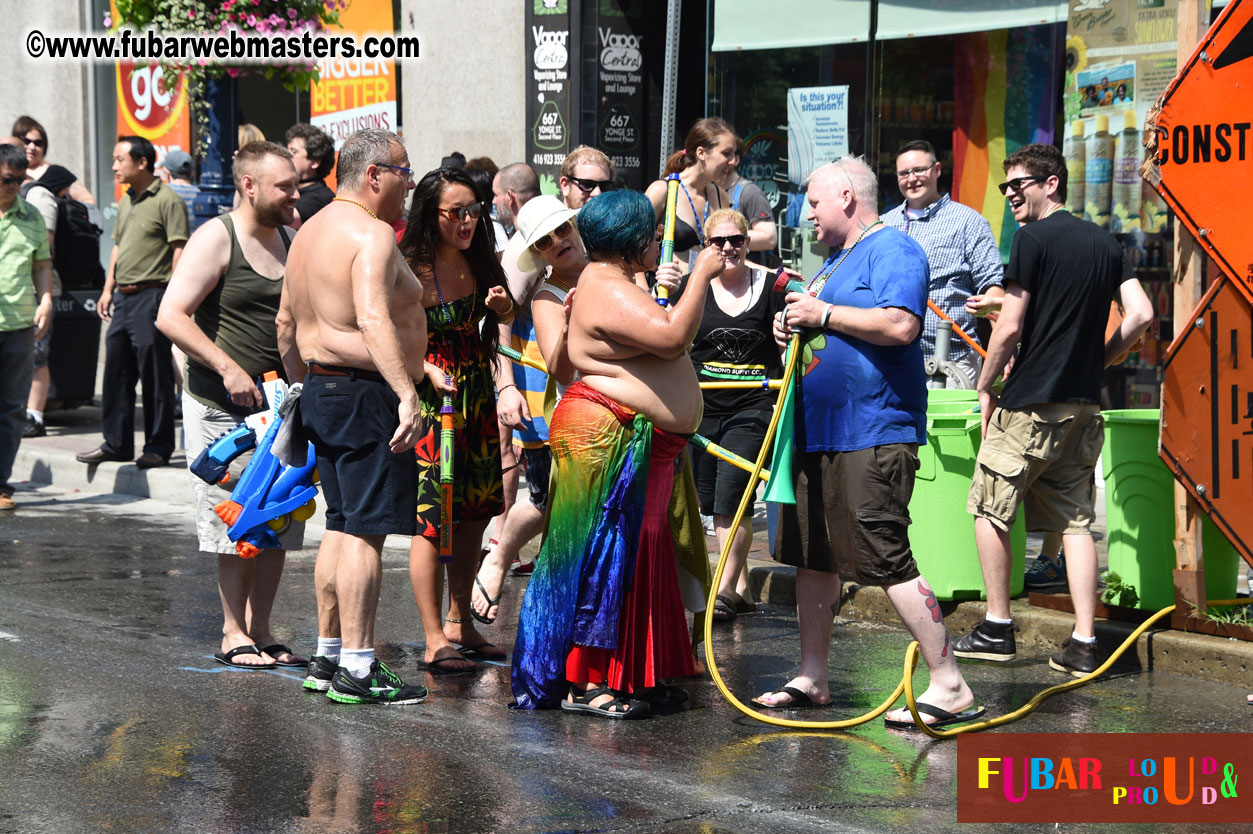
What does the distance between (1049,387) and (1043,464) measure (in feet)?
1.07

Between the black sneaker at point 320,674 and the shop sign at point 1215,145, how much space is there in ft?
12.1

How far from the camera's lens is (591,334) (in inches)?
223

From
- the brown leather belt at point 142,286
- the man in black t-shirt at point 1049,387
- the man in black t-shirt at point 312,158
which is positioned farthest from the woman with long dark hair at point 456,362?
the brown leather belt at point 142,286

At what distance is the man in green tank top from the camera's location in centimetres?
632

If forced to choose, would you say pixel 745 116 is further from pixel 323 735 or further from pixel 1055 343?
pixel 323 735

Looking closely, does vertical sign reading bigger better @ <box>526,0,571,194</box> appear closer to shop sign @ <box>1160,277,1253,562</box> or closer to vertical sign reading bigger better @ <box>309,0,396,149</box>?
vertical sign reading bigger better @ <box>309,0,396,149</box>

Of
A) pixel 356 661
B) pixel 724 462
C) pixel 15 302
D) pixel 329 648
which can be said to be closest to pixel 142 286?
pixel 15 302

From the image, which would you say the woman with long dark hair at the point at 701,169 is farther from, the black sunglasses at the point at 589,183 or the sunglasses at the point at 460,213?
the sunglasses at the point at 460,213

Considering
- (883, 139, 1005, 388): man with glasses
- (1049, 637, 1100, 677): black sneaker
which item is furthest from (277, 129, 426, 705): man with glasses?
(883, 139, 1005, 388): man with glasses

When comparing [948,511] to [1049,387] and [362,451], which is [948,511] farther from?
[362,451]

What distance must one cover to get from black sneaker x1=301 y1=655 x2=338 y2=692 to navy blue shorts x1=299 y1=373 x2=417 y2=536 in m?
0.53

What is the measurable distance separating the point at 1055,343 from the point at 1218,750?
6.07 ft

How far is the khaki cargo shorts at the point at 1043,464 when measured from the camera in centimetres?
651

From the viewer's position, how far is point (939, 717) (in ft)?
18.1
